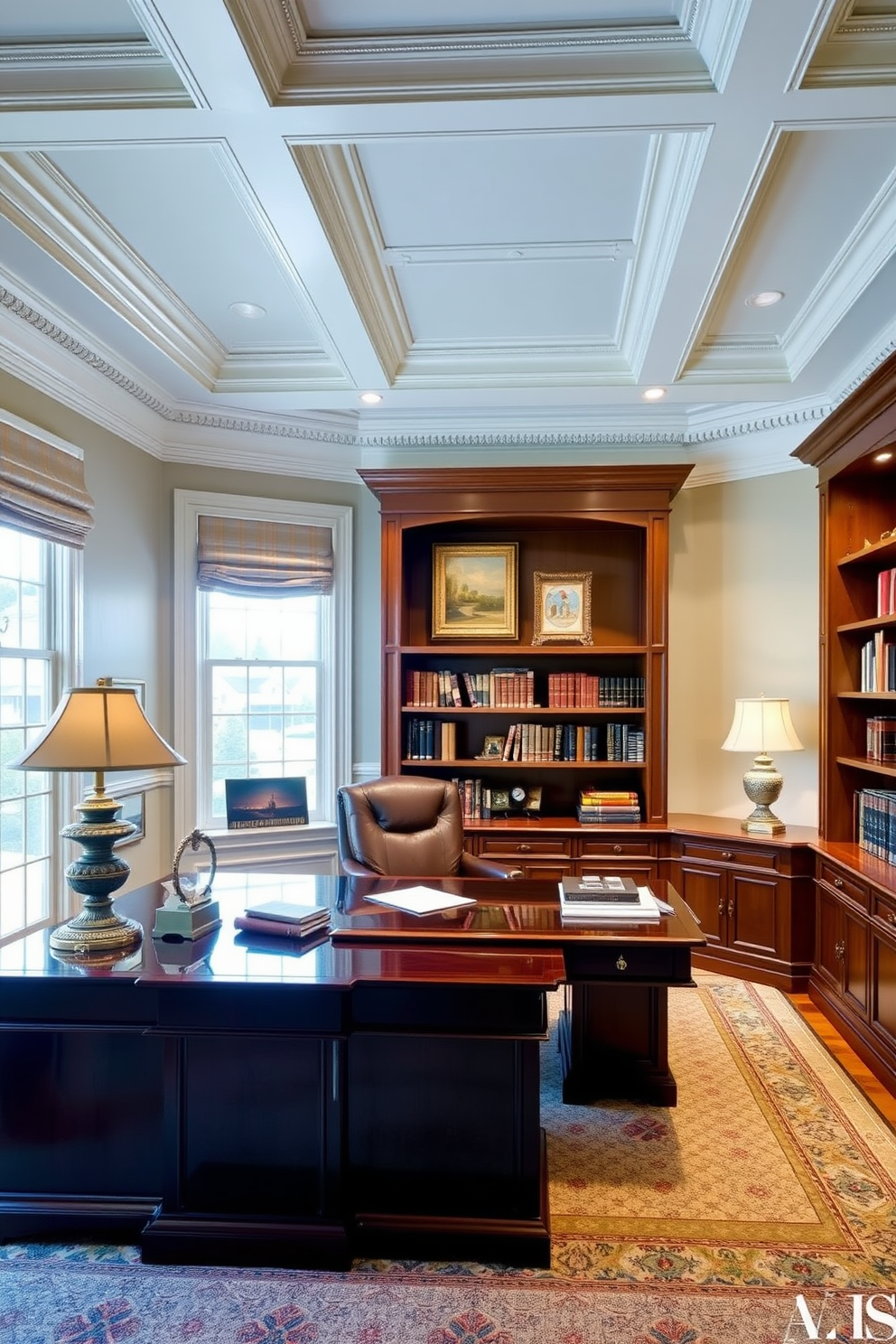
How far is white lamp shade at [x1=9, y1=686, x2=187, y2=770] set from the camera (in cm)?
202

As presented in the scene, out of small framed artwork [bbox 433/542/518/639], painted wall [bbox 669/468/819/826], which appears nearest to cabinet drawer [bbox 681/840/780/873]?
painted wall [bbox 669/468/819/826]

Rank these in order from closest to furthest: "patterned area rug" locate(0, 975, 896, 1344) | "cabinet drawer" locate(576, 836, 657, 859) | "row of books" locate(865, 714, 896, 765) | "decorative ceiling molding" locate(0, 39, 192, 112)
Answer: "patterned area rug" locate(0, 975, 896, 1344), "decorative ceiling molding" locate(0, 39, 192, 112), "row of books" locate(865, 714, 896, 765), "cabinet drawer" locate(576, 836, 657, 859)

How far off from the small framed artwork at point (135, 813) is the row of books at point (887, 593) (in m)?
3.60

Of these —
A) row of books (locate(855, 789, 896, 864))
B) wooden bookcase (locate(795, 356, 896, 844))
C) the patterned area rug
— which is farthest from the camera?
wooden bookcase (locate(795, 356, 896, 844))

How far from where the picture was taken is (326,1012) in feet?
6.27

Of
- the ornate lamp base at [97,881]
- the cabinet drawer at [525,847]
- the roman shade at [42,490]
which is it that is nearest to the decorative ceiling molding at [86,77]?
the roman shade at [42,490]

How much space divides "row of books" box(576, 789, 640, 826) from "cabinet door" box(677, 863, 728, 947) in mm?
372

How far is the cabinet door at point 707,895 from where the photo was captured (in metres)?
3.93

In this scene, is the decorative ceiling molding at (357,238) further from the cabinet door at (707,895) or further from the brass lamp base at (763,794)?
the cabinet door at (707,895)

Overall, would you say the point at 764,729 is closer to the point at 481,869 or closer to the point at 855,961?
the point at 855,961

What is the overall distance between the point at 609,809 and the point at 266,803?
1.93 meters

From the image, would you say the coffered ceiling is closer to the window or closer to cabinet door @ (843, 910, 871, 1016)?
the window

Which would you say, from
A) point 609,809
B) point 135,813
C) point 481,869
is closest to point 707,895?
point 609,809

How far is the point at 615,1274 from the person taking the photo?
1906 mm
